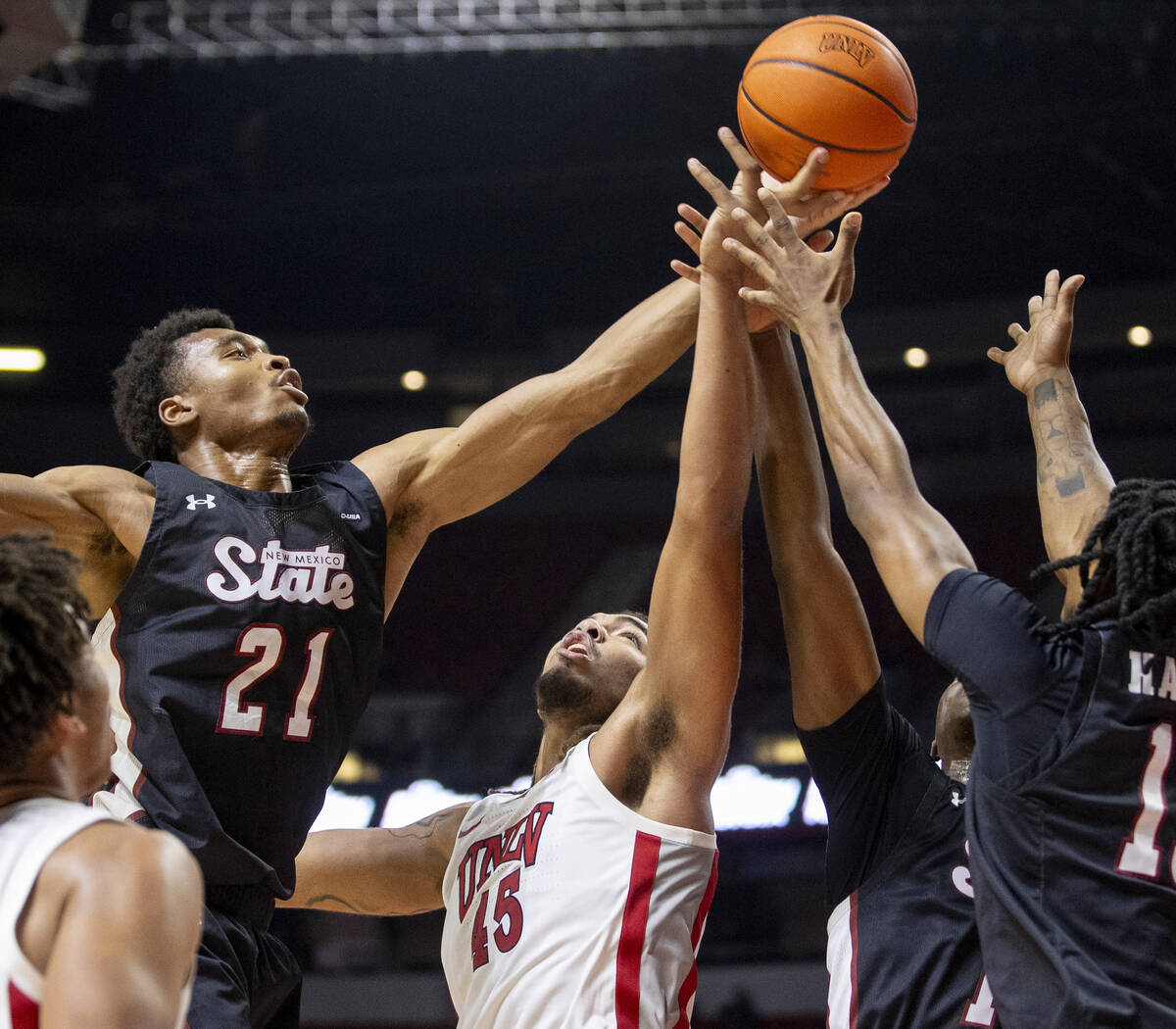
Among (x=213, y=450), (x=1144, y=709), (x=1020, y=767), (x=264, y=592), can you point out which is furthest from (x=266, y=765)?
(x=1144, y=709)

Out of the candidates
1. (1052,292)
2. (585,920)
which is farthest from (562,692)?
(1052,292)

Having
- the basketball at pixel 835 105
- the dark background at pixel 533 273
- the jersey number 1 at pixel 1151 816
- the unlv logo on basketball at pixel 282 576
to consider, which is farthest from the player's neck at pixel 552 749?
the dark background at pixel 533 273

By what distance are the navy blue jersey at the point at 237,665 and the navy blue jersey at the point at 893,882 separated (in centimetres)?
106

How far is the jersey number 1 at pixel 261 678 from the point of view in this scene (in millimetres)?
2607

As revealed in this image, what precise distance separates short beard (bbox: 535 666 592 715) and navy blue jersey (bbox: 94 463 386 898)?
61 centimetres

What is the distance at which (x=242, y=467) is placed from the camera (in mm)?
3012

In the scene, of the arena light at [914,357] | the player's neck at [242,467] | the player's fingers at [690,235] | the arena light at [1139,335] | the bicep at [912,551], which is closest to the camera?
the bicep at [912,551]

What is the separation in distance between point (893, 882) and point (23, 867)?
1684 millimetres

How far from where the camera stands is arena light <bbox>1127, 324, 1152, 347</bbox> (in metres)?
12.7

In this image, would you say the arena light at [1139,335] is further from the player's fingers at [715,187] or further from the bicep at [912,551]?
the bicep at [912,551]

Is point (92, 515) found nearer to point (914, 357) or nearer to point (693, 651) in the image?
point (693, 651)

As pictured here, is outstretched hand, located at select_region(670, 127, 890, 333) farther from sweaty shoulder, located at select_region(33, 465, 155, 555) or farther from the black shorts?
the black shorts

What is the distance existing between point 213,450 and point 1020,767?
2014 millimetres

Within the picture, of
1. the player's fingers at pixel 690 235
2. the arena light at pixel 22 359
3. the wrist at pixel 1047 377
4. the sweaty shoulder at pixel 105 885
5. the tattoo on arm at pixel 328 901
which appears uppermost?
the arena light at pixel 22 359
